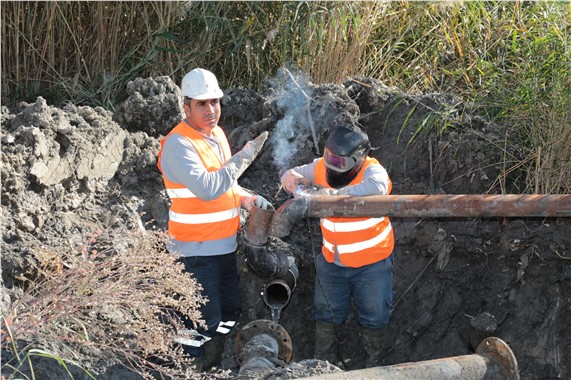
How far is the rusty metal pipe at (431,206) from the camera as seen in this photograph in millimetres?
4859

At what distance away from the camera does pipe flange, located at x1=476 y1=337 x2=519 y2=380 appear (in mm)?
4965

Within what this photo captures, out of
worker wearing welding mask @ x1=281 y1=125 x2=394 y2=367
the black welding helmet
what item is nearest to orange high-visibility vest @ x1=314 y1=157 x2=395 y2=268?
worker wearing welding mask @ x1=281 y1=125 x2=394 y2=367

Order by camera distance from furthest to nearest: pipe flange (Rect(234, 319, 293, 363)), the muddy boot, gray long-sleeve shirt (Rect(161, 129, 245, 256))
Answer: the muddy boot < pipe flange (Rect(234, 319, 293, 363)) < gray long-sleeve shirt (Rect(161, 129, 245, 256))

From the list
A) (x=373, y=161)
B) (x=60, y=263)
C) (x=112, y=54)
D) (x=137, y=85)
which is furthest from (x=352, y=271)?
(x=112, y=54)

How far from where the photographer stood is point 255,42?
26.0 ft

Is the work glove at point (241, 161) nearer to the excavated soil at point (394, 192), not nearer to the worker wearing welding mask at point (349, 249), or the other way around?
the worker wearing welding mask at point (349, 249)

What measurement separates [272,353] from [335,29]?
10.8 ft

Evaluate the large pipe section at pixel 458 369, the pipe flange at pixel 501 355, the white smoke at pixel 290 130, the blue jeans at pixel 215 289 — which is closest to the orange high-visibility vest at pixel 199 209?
the blue jeans at pixel 215 289

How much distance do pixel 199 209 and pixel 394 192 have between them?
203 centimetres

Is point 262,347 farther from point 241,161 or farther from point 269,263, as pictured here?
point 241,161

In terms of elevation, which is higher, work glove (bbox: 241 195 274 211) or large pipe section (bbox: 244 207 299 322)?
work glove (bbox: 241 195 274 211)

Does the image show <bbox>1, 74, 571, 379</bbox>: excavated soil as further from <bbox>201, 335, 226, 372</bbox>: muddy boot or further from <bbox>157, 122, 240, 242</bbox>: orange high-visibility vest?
<bbox>157, 122, 240, 242</bbox>: orange high-visibility vest

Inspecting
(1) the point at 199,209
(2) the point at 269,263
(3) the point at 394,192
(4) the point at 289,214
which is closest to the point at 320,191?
(4) the point at 289,214

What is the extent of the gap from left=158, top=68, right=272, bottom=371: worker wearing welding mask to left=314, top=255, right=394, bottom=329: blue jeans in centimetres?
67
